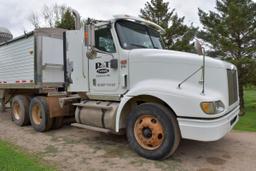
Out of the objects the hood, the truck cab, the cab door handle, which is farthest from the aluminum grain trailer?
the hood

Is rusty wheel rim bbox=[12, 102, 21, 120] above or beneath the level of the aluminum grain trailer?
beneath

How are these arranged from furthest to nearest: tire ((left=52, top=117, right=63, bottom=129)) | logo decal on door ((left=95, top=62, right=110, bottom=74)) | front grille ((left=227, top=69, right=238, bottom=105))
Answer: tire ((left=52, top=117, right=63, bottom=129)) → logo decal on door ((left=95, top=62, right=110, bottom=74)) → front grille ((left=227, top=69, right=238, bottom=105))

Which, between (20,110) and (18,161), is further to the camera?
(20,110)

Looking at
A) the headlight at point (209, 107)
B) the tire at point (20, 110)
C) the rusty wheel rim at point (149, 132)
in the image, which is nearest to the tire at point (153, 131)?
the rusty wheel rim at point (149, 132)

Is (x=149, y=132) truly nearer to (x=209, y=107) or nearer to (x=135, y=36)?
(x=209, y=107)

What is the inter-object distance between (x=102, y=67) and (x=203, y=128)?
259 centimetres

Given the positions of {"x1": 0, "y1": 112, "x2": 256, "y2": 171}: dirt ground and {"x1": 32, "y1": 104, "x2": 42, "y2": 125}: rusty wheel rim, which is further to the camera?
{"x1": 32, "y1": 104, "x2": 42, "y2": 125}: rusty wheel rim

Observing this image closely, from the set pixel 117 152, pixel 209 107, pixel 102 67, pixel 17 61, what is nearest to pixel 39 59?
pixel 17 61

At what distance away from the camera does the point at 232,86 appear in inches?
193

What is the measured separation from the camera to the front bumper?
13.2 feet

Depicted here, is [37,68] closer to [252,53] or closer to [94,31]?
[94,31]

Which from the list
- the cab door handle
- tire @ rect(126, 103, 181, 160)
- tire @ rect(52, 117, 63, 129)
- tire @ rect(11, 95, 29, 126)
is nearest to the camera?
tire @ rect(126, 103, 181, 160)

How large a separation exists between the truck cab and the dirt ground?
36 cm

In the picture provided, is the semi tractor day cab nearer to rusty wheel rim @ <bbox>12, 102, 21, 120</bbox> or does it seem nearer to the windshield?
the windshield
